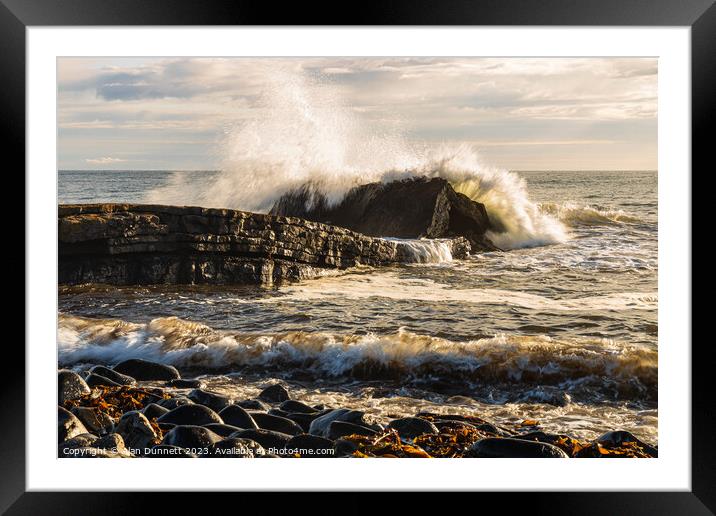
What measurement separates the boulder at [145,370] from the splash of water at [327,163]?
3.63 ft

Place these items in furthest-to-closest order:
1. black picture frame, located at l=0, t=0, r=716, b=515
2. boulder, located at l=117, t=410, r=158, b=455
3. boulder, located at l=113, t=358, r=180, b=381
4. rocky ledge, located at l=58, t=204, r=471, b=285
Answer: rocky ledge, located at l=58, t=204, r=471, b=285 < boulder, located at l=113, t=358, r=180, b=381 < boulder, located at l=117, t=410, r=158, b=455 < black picture frame, located at l=0, t=0, r=716, b=515

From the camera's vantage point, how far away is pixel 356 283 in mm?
4379

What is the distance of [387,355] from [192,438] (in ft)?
4.33

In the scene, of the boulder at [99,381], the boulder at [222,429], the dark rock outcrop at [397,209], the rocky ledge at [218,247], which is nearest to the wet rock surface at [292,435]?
the boulder at [222,429]

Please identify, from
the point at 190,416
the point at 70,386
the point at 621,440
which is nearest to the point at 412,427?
the point at 621,440

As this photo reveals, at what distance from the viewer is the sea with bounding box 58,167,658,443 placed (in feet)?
13.0

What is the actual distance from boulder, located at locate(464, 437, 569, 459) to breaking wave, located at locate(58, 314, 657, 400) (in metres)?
0.43

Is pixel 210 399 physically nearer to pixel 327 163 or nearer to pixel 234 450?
pixel 234 450

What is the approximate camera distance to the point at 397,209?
4461 millimetres

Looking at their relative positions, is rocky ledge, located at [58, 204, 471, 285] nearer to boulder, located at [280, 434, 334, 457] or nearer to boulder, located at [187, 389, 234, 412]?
boulder, located at [187, 389, 234, 412]

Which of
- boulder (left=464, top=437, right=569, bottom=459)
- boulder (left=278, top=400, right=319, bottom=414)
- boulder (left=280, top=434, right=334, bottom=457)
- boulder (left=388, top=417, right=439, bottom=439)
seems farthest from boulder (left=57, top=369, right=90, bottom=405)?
boulder (left=464, top=437, right=569, bottom=459)

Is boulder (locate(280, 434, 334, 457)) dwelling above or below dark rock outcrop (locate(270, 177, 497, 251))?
below

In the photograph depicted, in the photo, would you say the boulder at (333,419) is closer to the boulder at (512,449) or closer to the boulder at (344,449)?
the boulder at (344,449)
